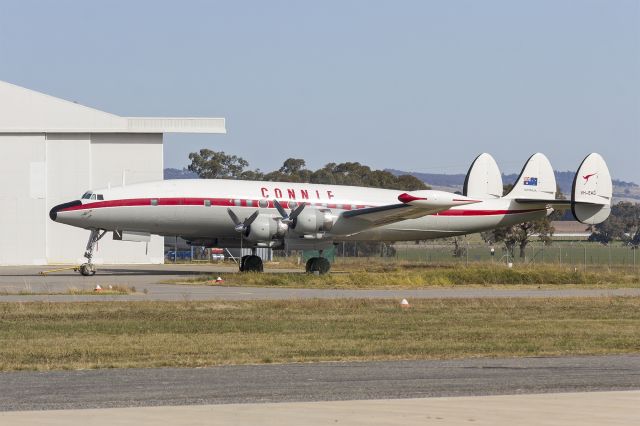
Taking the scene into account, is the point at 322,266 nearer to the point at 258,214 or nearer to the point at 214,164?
the point at 258,214

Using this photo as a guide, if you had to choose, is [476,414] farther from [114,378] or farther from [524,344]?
[524,344]

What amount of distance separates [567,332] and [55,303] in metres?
13.4

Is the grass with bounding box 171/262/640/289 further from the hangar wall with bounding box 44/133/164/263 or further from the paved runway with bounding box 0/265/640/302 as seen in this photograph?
the hangar wall with bounding box 44/133/164/263

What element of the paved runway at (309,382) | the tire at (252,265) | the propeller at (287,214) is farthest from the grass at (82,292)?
the paved runway at (309,382)

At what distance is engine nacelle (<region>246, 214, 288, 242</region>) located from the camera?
138 feet

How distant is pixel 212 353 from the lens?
17.8 metres

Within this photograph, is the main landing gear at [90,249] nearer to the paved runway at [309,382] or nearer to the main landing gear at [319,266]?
the main landing gear at [319,266]

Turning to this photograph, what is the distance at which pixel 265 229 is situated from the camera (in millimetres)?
42188

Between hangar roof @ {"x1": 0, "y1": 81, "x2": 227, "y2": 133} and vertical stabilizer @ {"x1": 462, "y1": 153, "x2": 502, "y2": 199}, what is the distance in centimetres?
2112

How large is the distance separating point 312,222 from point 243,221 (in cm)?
303

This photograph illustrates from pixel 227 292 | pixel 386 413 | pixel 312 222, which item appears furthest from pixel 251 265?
pixel 386 413

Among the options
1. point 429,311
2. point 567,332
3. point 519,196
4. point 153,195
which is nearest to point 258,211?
point 153,195

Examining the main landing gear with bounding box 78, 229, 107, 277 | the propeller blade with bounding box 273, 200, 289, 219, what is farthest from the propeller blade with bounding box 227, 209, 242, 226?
the main landing gear with bounding box 78, 229, 107, 277

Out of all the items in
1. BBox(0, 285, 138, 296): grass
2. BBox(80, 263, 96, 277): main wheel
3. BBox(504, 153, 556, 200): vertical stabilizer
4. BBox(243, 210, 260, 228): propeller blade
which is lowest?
BBox(0, 285, 138, 296): grass
